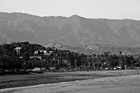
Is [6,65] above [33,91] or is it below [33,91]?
above

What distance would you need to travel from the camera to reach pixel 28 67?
525 feet

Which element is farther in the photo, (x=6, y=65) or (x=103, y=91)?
(x=6, y=65)

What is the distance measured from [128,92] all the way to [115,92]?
2009mm

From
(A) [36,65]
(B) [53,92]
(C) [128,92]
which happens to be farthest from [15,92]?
(A) [36,65]

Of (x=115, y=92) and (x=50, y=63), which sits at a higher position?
(x=50, y=63)

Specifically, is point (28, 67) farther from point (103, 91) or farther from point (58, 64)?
point (103, 91)

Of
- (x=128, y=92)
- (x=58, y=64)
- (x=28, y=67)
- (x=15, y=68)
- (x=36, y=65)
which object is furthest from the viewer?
(x=58, y=64)

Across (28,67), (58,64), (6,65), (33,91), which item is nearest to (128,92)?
(33,91)

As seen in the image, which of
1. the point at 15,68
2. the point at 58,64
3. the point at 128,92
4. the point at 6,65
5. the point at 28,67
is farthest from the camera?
the point at 58,64

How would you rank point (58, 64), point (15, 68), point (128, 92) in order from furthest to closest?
point (58, 64), point (15, 68), point (128, 92)

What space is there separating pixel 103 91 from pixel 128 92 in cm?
424

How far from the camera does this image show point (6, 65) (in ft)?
420

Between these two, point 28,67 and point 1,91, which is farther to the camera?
point 28,67

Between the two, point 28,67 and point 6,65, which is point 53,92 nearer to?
point 6,65
